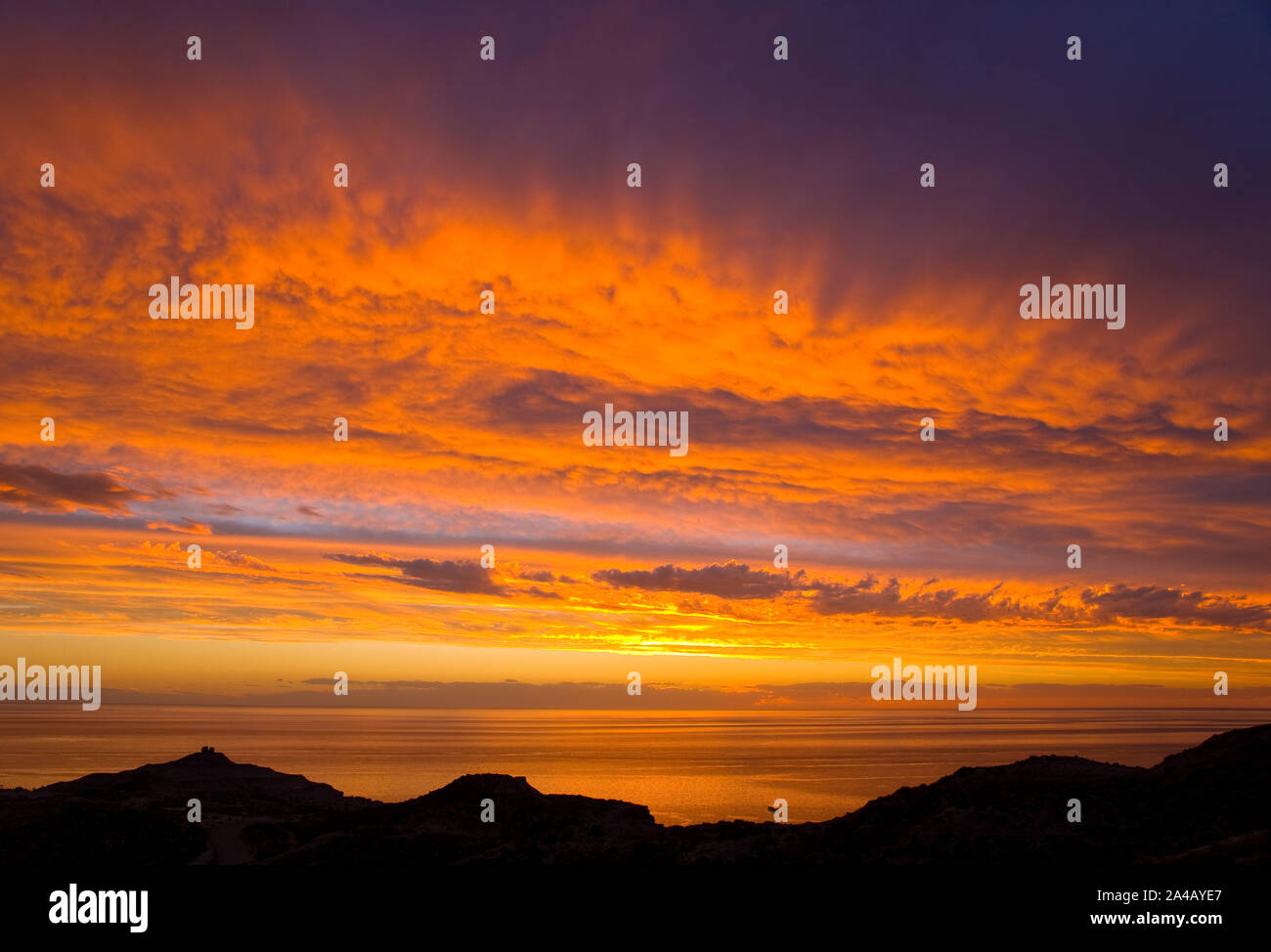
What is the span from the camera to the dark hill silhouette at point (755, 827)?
3675cm

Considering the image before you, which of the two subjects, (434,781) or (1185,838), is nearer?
(1185,838)

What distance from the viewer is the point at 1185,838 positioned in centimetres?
3550

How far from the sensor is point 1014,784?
43000mm

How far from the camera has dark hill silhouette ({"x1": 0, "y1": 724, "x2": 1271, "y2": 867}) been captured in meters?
36.8

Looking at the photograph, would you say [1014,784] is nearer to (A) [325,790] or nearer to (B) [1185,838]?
(B) [1185,838]

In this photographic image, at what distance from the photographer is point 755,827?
41.9 metres
